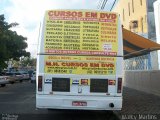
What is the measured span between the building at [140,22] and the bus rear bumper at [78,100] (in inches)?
619

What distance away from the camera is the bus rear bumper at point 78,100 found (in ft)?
38.1

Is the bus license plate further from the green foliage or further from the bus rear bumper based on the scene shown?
the green foliage

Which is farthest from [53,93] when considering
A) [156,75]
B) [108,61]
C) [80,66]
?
[156,75]

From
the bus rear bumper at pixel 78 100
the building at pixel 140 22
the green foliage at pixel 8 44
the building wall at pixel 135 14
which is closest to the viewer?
the bus rear bumper at pixel 78 100

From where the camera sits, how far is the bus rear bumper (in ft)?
38.1

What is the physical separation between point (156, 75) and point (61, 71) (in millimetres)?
10297

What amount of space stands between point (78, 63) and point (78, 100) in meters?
1.14

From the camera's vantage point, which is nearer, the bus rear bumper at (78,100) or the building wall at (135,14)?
the bus rear bumper at (78,100)

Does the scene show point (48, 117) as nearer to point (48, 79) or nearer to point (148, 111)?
point (48, 79)

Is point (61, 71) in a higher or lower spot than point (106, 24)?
lower

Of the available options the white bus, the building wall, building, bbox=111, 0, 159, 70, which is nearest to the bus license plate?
the white bus

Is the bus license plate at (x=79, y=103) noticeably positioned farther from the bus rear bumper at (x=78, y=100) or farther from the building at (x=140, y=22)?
the building at (x=140, y=22)

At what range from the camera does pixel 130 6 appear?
49250 millimetres

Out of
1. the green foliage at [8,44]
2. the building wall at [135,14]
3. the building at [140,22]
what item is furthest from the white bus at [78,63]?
the building wall at [135,14]
